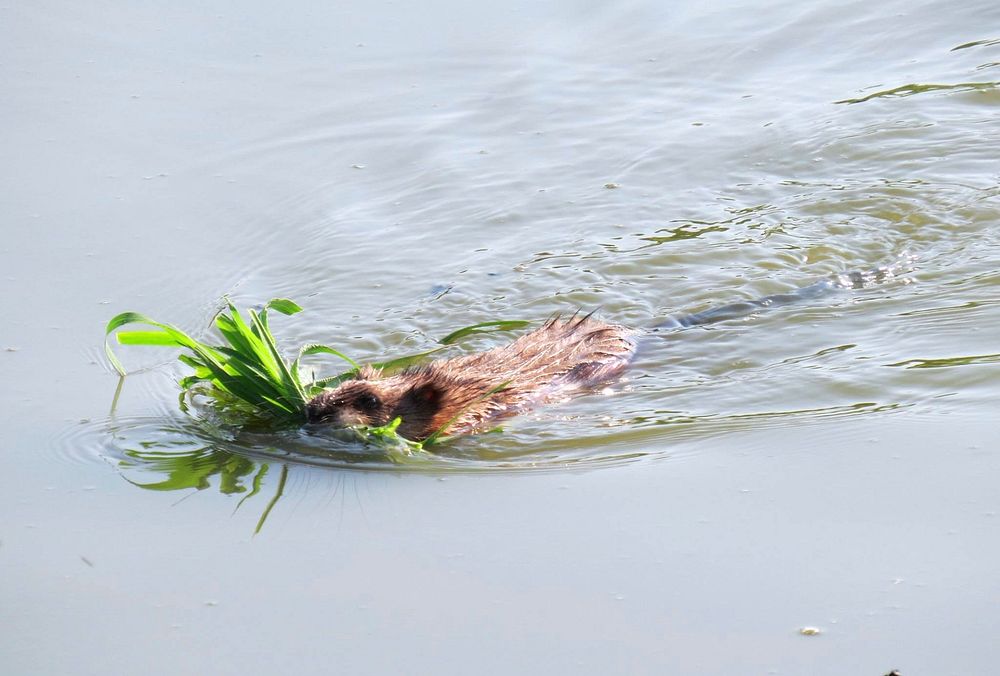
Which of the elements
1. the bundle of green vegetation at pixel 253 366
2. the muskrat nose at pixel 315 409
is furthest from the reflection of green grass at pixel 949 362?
the muskrat nose at pixel 315 409

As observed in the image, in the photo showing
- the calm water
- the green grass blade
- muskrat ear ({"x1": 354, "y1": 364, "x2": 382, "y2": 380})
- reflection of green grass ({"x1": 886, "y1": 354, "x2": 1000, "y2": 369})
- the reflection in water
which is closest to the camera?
the calm water

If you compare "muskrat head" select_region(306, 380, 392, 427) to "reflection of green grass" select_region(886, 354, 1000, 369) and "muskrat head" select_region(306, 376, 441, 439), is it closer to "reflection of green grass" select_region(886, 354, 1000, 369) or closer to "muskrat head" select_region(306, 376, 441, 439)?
"muskrat head" select_region(306, 376, 441, 439)

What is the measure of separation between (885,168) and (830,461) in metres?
3.41

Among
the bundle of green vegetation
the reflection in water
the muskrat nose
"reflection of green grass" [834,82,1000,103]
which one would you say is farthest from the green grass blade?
"reflection of green grass" [834,82,1000,103]

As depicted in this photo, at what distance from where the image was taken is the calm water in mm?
3535

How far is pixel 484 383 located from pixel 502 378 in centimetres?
12

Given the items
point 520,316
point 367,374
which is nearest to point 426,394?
point 367,374

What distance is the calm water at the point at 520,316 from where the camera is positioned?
3.54 meters

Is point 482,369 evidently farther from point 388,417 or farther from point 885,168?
point 885,168

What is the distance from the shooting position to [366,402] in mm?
4824

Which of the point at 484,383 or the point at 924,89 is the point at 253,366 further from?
the point at 924,89

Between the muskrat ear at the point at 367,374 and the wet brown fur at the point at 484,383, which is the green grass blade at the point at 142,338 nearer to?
the wet brown fur at the point at 484,383

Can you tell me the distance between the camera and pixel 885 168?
732 cm

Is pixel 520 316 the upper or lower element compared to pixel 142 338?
lower
